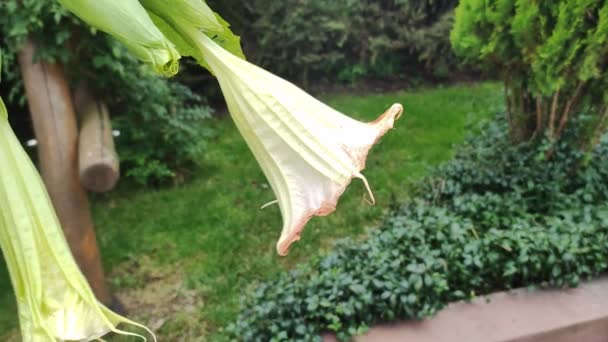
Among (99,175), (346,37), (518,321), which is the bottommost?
(346,37)

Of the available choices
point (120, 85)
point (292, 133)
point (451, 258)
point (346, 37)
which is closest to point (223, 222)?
point (120, 85)

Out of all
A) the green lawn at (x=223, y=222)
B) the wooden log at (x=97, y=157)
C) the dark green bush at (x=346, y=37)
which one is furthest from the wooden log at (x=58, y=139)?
the dark green bush at (x=346, y=37)

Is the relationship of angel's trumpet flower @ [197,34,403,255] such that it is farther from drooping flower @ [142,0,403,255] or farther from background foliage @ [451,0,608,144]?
background foliage @ [451,0,608,144]

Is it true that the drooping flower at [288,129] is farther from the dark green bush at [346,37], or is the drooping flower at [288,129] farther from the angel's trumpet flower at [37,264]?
the dark green bush at [346,37]

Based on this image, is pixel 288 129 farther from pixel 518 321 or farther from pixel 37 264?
pixel 518 321

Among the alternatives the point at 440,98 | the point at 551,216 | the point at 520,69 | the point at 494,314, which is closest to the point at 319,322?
the point at 494,314
